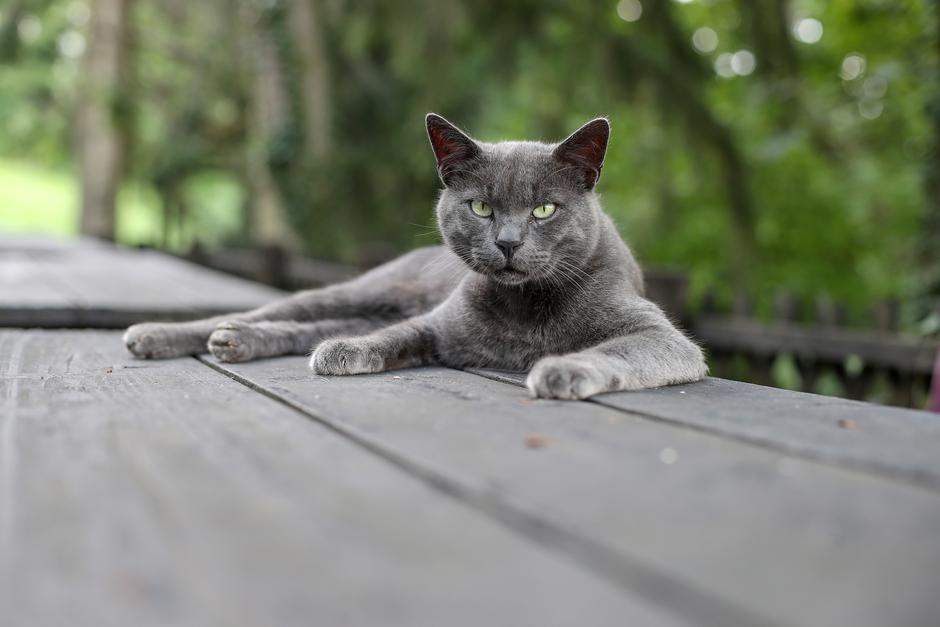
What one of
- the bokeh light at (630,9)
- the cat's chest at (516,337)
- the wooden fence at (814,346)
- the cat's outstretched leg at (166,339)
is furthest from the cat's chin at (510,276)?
the bokeh light at (630,9)

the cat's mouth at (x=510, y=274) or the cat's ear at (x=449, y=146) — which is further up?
the cat's ear at (x=449, y=146)

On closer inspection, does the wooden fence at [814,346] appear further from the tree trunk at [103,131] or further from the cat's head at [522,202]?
the tree trunk at [103,131]

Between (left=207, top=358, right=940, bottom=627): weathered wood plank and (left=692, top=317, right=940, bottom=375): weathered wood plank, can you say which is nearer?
(left=207, top=358, right=940, bottom=627): weathered wood plank

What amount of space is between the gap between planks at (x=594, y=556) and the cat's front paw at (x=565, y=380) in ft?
1.74

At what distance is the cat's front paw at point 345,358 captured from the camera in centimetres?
200

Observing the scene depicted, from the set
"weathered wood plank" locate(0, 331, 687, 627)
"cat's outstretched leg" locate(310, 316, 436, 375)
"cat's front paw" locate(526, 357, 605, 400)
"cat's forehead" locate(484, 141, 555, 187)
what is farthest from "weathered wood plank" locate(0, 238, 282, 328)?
"cat's front paw" locate(526, 357, 605, 400)

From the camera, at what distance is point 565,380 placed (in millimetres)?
1638

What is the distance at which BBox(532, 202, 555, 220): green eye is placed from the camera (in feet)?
7.22

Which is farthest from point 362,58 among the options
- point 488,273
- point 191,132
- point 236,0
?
point 488,273

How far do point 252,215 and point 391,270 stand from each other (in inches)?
363

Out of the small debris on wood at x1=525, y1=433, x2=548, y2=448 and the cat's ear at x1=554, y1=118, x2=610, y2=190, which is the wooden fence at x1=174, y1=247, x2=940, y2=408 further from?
the small debris on wood at x1=525, y1=433, x2=548, y2=448

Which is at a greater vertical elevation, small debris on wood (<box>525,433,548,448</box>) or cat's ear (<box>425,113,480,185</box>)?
cat's ear (<box>425,113,480,185</box>)

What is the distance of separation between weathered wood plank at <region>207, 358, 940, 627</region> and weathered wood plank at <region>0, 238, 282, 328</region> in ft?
6.07

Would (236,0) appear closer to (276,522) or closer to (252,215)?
(252,215)
